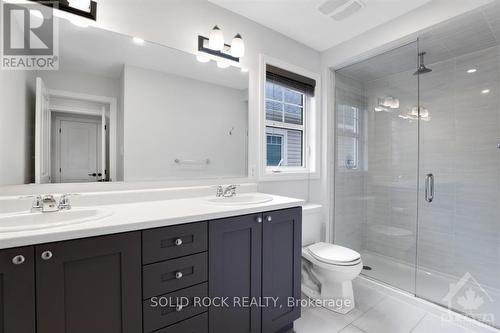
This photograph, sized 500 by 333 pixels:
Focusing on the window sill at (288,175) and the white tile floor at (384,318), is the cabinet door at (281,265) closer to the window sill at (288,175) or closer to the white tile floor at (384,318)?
the white tile floor at (384,318)

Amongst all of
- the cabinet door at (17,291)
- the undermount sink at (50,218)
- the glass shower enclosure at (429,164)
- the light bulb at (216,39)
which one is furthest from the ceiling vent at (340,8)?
the cabinet door at (17,291)

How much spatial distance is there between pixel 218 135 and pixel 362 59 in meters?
1.69

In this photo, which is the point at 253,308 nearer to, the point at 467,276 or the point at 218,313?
the point at 218,313

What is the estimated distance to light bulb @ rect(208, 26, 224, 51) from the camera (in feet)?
5.52

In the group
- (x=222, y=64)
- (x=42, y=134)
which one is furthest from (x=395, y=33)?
(x=42, y=134)

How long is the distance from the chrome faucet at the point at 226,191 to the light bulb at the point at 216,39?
1.03 metres

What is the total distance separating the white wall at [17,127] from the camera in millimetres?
1157

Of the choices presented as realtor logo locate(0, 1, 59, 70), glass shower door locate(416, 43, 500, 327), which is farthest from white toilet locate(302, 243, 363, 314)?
realtor logo locate(0, 1, 59, 70)

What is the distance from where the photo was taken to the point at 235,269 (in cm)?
132

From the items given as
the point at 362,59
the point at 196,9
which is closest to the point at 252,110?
the point at 196,9

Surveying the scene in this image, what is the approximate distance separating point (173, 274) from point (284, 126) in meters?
1.76

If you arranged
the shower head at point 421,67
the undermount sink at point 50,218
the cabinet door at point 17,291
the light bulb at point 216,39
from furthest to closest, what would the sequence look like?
the shower head at point 421,67, the light bulb at point 216,39, the undermount sink at point 50,218, the cabinet door at point 17,291

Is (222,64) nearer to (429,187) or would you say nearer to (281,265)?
(281,265)

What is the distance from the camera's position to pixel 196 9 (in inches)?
68.5
